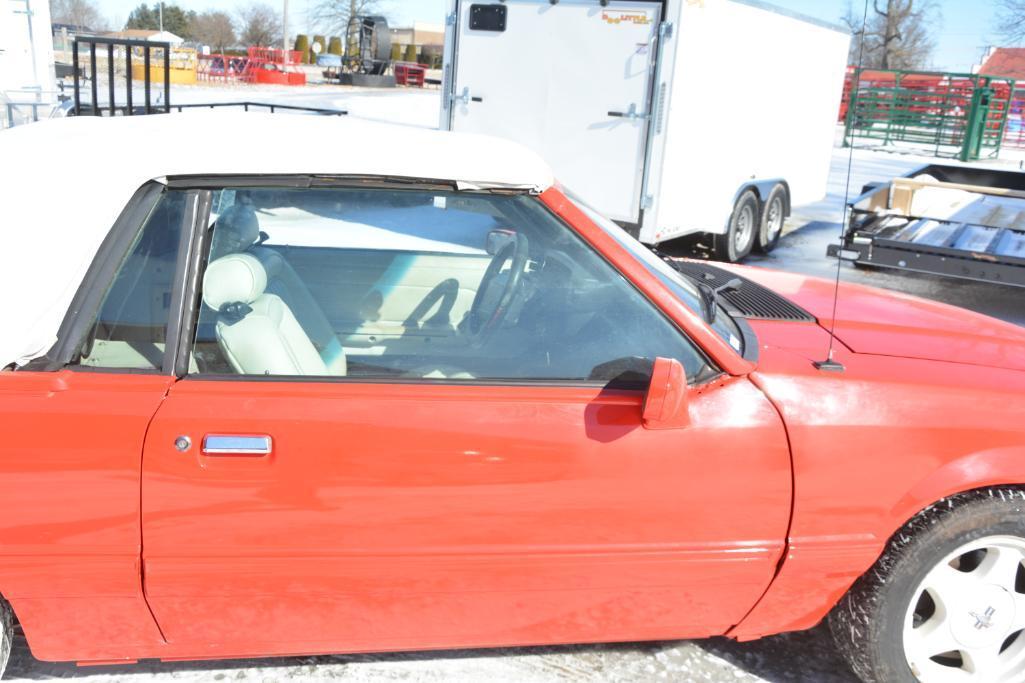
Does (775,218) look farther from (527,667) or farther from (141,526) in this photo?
(141,526)

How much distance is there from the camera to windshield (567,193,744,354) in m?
2.58

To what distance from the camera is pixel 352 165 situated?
2.37 metres

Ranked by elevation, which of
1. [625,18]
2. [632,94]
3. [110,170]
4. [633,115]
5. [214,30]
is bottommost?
[110,170]

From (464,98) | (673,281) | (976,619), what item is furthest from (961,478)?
(464,98)

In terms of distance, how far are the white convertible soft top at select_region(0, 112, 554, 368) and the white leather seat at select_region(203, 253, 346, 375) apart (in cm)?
30

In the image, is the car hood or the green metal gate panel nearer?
the car hood

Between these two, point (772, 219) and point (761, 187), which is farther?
point (772, 219)

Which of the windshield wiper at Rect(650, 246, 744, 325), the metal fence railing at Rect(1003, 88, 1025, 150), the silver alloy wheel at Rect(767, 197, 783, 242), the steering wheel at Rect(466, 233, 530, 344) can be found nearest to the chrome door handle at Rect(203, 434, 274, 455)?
the steering wheel at Rect(466, 233, 530, 344)

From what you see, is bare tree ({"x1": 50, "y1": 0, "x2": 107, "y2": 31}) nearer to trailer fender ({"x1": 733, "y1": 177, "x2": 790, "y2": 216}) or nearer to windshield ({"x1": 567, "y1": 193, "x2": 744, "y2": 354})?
trailer fender ({"x1": 733, "y1": 177, "x2": 790, "y2": 216})

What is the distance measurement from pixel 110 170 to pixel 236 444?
739 millimetres

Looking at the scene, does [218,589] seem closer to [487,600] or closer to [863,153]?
[487,600]

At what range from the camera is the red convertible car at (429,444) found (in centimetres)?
224

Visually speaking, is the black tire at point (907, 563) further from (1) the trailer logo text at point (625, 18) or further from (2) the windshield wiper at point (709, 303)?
(1) the trailer logo text at point (625, 18)

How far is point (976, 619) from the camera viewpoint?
2.60 meters
